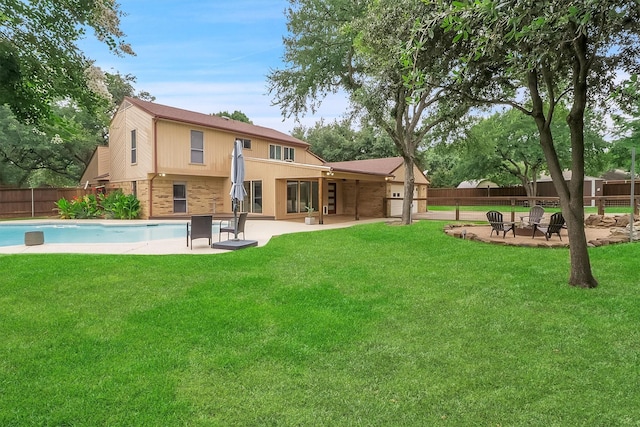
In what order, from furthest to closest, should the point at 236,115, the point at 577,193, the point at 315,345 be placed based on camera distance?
the point at 236,115
the point at 577,193
the point at 315,345

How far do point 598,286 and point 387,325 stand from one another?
3.56 metres

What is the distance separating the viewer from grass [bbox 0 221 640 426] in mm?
2734

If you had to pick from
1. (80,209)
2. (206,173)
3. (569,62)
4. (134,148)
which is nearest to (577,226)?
(569,62)

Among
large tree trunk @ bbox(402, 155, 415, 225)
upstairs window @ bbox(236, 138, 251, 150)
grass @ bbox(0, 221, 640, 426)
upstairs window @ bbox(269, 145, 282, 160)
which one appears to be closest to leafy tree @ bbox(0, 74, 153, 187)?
upstairs window @ bbox(236, 138, 251, 150)

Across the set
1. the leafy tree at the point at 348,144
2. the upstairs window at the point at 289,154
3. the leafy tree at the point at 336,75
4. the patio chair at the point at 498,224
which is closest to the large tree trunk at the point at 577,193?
the patio chair at the point at 498,224

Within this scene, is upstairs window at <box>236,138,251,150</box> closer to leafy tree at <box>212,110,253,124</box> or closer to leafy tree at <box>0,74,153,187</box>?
leafy tree at <box>0,74,153,187</box>

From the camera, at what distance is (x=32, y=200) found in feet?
71.2

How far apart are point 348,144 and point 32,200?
25266 millimetres

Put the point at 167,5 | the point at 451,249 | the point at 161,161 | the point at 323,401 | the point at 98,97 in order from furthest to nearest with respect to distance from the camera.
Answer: the point at 161,161, the point at 167,5, the point at 451,249, the point at 98,97, the point at 323,401

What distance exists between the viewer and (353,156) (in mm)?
37625

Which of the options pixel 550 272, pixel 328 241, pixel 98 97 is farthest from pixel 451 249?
pixel 98 97

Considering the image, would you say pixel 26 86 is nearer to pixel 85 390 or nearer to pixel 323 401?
pixel 85 390

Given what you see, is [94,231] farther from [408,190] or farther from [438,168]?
[438,168]

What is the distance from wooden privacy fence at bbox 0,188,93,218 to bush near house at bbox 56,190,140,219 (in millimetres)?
2433
